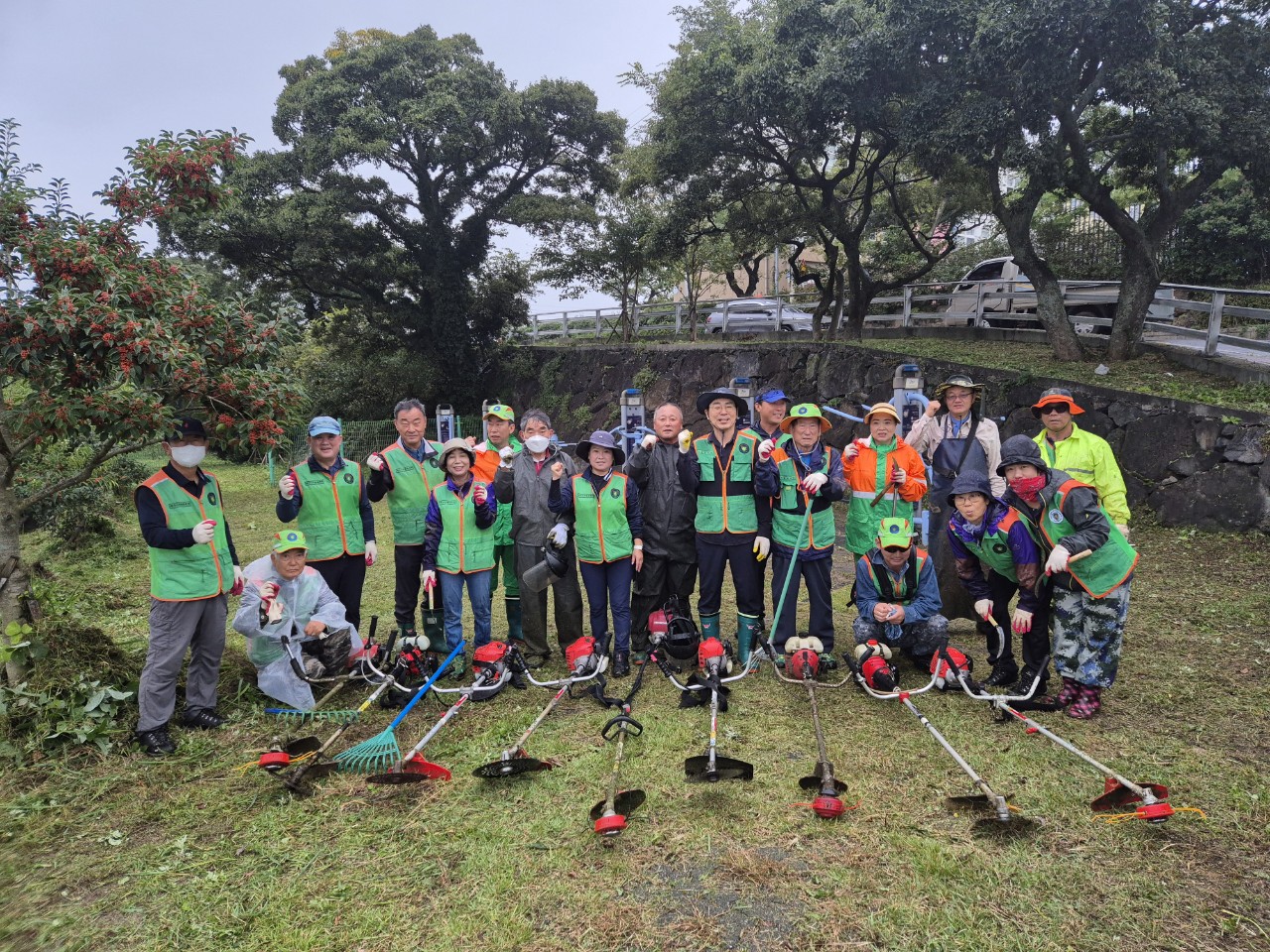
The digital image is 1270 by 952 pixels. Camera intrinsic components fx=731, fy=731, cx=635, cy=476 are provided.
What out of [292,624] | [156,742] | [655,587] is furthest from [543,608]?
Result: [156,742]

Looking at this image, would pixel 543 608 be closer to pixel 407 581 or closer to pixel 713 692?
pixel 407 581

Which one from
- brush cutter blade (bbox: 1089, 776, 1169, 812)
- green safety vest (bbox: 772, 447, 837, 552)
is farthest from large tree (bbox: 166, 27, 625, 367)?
brush cutter blade (bbox: 1089, 776, 1169, 812)

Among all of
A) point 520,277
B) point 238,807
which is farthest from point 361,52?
point 238,807

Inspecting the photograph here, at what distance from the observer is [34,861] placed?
3.19 meters

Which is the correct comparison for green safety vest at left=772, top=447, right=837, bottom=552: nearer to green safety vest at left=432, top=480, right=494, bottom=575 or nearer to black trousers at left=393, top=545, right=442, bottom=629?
green safety vest at left=432, top=480, right=494, bottom=575

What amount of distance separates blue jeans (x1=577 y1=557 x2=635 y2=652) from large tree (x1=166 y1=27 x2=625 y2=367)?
14.0 m

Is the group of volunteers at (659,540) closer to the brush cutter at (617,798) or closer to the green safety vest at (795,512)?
the green safety vest at (795,512)

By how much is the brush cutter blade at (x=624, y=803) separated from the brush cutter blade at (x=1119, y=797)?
2.04 meters

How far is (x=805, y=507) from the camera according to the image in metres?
5.01

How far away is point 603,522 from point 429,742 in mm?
1760

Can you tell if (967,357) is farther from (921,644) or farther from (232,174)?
(232,174)

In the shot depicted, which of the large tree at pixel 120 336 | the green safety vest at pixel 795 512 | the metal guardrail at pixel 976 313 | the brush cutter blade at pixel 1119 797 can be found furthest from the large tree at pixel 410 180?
the brush cutter blade at pixel 1119 797

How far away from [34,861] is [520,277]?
1911cm

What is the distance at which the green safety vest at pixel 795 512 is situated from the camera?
4.95 metres
